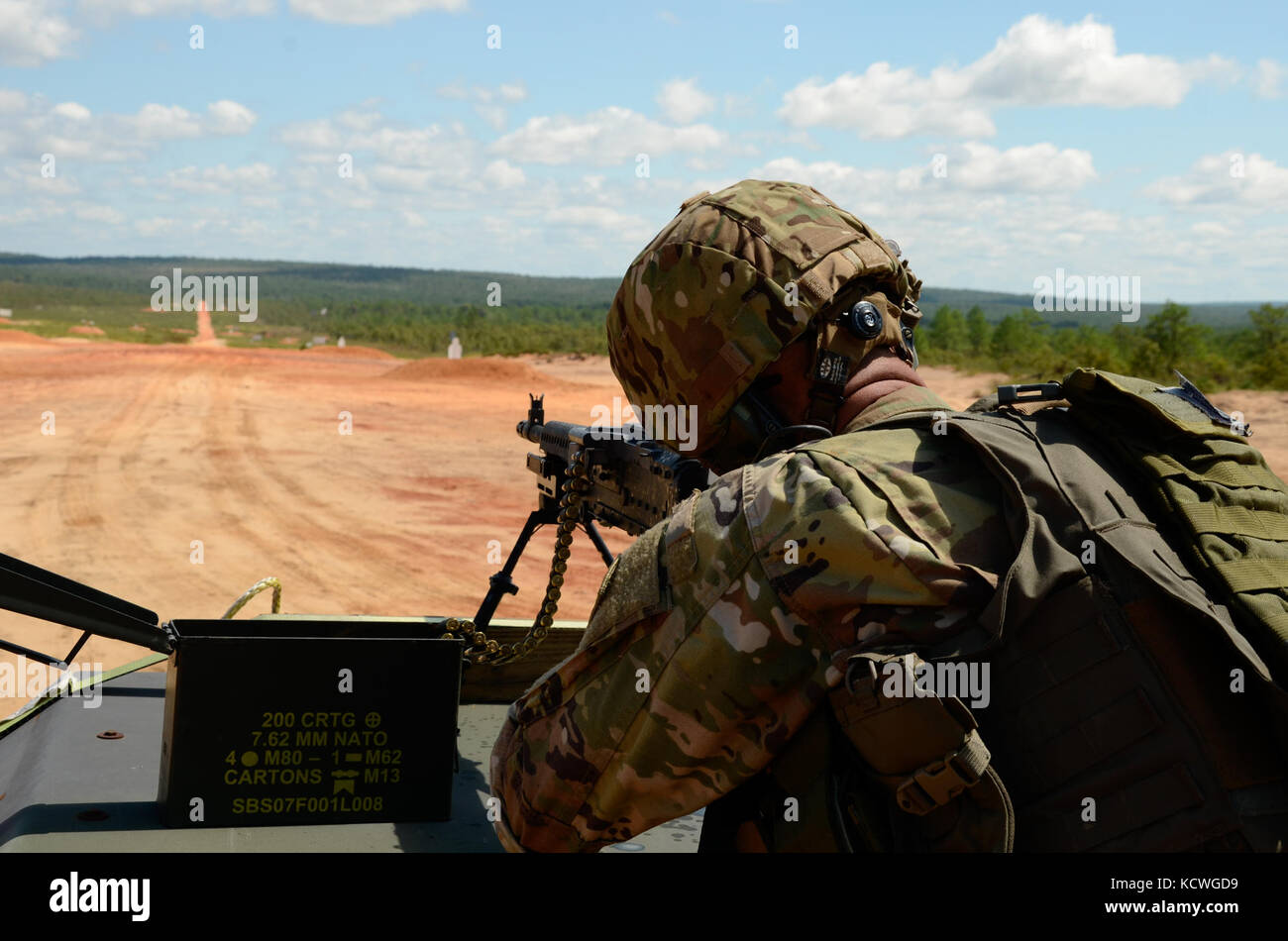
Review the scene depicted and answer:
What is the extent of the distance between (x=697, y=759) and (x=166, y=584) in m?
8.54

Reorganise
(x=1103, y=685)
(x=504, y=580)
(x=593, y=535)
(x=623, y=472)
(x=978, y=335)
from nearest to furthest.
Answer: (x=1103, y=685)
(x=623, y=472)
(x=504, y=580)
(x=593, y=535)
(x=978, y=335)

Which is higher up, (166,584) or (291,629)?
(291,629)

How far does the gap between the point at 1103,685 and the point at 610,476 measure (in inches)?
101

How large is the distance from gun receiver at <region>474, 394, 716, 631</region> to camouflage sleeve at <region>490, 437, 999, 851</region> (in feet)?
4.14

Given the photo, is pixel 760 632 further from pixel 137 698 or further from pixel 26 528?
pixel 26 528

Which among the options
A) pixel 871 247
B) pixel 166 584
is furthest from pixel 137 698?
pixel 166 584

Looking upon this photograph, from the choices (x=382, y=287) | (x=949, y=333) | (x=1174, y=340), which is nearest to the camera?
(x=1174, y=340)

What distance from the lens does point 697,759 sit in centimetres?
191

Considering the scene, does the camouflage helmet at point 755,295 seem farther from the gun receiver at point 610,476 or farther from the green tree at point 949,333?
the green tree at point 949,333

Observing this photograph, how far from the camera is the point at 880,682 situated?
1.69 meters

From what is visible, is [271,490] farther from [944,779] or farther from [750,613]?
[944,779]

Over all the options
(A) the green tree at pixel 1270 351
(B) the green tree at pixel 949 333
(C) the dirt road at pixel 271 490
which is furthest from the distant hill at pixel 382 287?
(C) the dirt road at pixel 271 490

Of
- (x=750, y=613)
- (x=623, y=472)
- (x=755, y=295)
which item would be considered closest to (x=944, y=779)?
(x=750, y=613)

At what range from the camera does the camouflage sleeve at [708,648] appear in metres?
1.78
